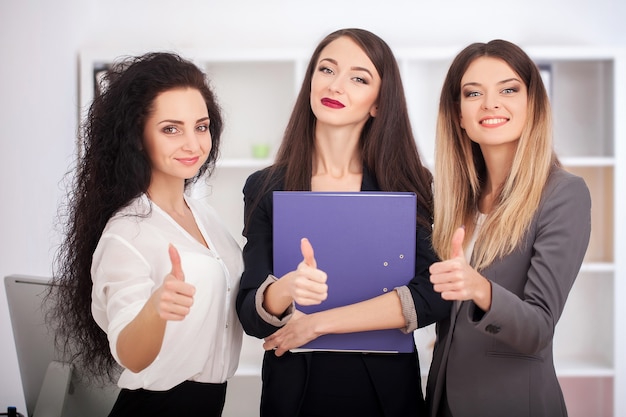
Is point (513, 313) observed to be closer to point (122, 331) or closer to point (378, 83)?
point (378, 83)

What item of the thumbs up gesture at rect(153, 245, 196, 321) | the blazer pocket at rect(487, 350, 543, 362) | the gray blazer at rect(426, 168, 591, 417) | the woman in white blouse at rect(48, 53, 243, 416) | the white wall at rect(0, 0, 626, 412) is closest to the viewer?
the thumbs up gesture at rect(153, 245, 196, 321)

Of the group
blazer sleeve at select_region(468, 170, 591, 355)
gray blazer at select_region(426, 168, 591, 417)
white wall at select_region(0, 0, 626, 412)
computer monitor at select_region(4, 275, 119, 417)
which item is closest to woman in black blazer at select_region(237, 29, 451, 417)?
gray blazer at select_region(426, 168, 591, 417)

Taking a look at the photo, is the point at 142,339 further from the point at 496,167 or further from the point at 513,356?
the point at 496,167

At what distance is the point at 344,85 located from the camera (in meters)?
1.87

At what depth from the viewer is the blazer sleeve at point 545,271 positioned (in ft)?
5.11

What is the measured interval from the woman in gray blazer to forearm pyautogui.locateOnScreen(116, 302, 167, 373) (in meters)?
0.60

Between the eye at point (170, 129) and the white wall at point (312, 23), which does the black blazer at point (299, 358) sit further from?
the white wall at point (312, 23)

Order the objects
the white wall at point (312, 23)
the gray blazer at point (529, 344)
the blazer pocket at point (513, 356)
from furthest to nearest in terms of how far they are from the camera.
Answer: the white wall at point (312, 23) < the blazer pocket at point (513, 356) < the gray blazer at point (529, 344)

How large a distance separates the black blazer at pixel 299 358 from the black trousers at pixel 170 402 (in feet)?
0.61

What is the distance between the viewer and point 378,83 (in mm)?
1919

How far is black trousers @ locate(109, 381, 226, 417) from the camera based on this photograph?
1612 mm

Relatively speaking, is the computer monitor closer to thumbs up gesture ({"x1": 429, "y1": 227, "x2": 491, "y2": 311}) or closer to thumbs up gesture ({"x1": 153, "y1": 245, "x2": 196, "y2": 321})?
thumbs up gesture ({"x1": 153, "y1": 245, "x2": 196, "y2": 321})

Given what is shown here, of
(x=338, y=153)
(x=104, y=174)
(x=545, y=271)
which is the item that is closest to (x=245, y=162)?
(x=338, y=153)

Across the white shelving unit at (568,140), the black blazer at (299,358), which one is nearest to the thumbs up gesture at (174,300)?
the black blazer at (299,358)
